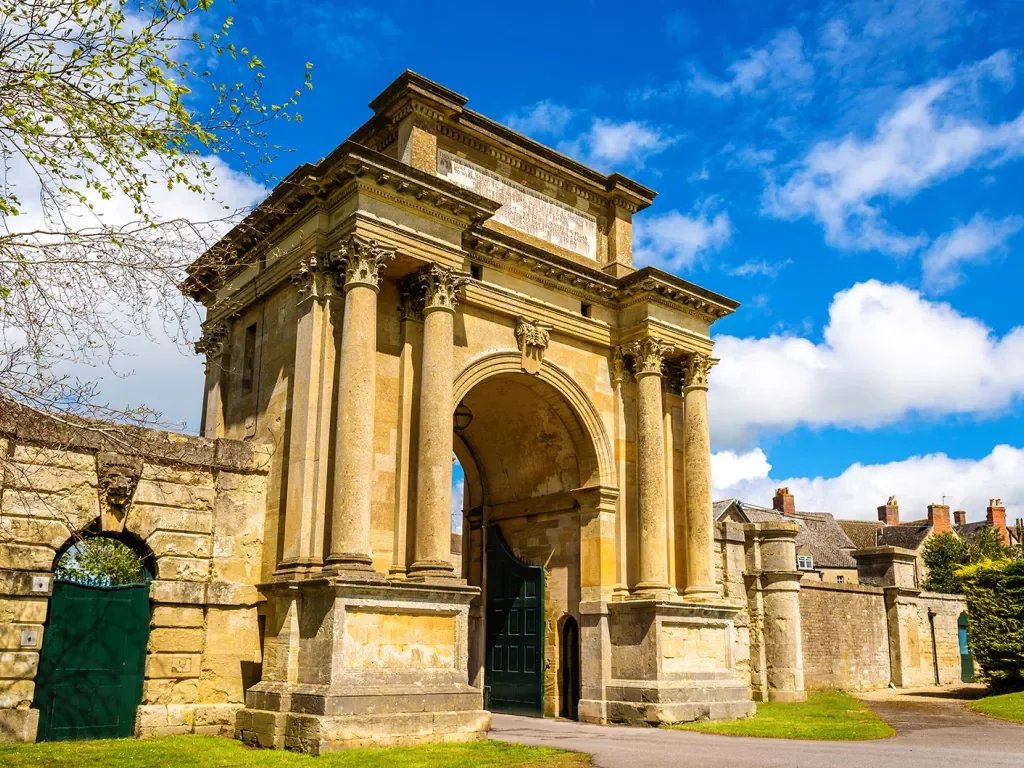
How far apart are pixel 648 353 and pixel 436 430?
527 centimetres

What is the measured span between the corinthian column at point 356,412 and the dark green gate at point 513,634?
5591 mm

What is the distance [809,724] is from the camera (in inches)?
581

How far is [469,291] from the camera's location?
595 inches

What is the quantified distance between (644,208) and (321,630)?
35.0 ft

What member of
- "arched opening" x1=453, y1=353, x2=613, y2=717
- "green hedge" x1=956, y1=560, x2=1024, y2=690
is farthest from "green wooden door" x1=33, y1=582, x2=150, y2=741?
"green hedge" x1=956, y1=560, x2=1024, y2=690

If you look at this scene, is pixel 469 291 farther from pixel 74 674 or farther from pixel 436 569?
pixel 74 674

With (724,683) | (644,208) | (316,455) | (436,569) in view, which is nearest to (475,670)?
(724,683)

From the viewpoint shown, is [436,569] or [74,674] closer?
[74,674]

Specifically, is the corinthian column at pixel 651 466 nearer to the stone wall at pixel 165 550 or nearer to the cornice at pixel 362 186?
the cornice at pixel 362 186

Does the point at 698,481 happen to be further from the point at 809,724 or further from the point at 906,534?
the point at 906,534

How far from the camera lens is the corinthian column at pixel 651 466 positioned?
1587cm

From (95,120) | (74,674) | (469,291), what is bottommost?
(74,674)

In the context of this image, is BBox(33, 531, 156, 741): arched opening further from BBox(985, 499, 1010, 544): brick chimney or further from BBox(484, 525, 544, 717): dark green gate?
BBox(985, 499, 1010, 544): brick chimney

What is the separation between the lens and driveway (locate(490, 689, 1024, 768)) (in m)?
10.2
